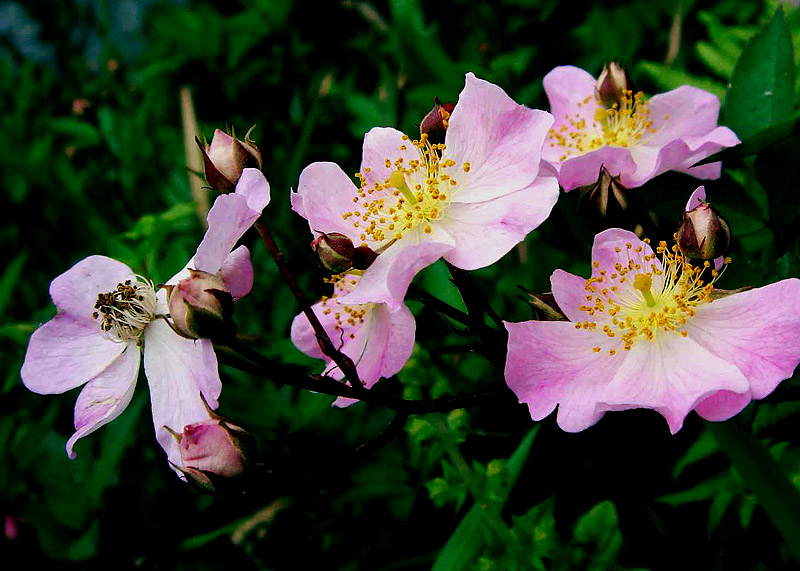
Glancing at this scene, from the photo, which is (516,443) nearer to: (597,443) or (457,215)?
(597,443)

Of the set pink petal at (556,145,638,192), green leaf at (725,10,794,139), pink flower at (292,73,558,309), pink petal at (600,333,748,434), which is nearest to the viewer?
pink petal at (600,333,748,434)

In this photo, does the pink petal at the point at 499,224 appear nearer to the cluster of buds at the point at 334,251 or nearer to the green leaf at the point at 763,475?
the cluster of buds at the point at 334,251

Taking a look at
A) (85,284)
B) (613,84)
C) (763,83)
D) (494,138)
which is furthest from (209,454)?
(763,83)

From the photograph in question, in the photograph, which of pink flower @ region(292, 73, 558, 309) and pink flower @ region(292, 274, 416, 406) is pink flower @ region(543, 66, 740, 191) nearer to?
pink flower @ region(292, 73, 558, 309)

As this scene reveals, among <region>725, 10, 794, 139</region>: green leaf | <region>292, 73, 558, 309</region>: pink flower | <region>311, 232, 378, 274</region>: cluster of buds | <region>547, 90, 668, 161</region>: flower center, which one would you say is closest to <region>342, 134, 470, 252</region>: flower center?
<region>292, 73, 558, 309</region>: pink flower

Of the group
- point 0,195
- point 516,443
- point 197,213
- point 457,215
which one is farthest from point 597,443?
point 0,195

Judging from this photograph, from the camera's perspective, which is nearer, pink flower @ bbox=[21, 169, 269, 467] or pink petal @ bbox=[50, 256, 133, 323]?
pink flower @ bbox=[21, 169, 269, 467]
